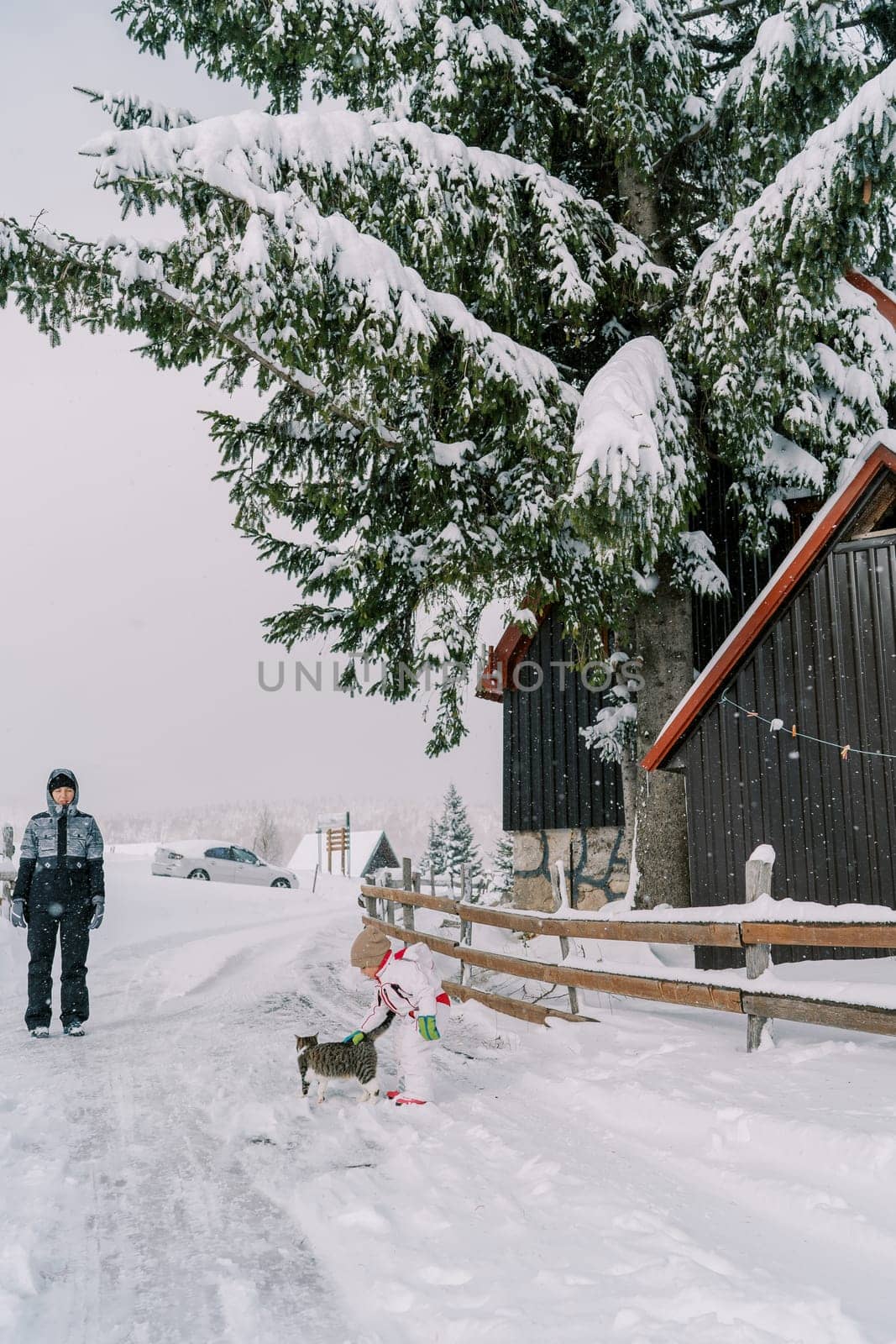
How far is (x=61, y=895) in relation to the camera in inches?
277

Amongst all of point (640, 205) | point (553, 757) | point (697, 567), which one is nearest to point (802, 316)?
point (697, 567)

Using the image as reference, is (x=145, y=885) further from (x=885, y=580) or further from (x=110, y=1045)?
(x=885, y=580)

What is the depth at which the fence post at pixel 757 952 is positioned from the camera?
5.38 meters

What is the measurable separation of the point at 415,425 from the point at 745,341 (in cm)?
306

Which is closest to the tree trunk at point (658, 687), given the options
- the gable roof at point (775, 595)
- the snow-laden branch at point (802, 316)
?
the gable roof at point (775, 595)

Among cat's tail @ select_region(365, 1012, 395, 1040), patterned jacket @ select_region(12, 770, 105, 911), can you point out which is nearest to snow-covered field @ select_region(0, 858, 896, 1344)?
cat's tail @ select_region(365, 1012, 395, 1040)

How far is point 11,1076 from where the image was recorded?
5.39 m

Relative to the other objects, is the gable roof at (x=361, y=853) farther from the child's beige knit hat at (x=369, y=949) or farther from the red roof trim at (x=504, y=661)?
the child's beige knit hat at (x=369, y=949)

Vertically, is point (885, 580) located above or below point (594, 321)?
below

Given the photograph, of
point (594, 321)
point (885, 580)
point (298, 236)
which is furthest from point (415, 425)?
point (885, 580)

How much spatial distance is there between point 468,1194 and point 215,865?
28.6 metres

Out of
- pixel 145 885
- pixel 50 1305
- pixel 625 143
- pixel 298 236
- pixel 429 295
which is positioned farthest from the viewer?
pixel 145 885

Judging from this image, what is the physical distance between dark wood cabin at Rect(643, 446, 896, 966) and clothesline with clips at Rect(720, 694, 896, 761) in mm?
12

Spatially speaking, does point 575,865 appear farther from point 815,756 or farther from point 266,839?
point 266,839
